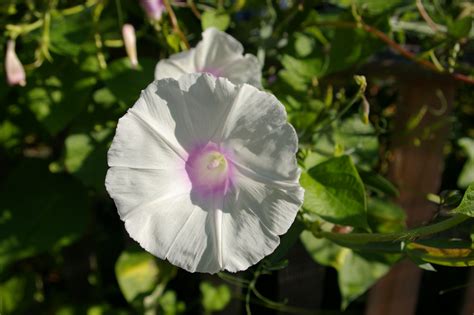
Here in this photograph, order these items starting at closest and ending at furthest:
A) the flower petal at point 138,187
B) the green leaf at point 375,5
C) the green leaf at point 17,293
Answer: the flower petal at point 138,187 → the green leaf at point 375,5 → the green leaf at point 17,293

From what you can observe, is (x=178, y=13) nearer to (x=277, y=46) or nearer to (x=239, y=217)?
(x=277, y=46)

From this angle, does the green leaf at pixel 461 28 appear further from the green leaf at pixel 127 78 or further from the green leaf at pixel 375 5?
the green leaf at pixel 127 78

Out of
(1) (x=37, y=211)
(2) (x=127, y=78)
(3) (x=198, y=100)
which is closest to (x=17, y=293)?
(1) (x=37, y=211)

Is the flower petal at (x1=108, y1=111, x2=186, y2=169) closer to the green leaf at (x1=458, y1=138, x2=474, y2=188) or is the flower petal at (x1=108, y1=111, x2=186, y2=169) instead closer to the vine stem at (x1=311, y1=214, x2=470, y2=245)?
the vine stem at (x1=311, y1=214, x2=470, y2=245)

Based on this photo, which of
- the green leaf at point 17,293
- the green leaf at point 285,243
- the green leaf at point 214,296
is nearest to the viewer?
the green leaf at point 285,243

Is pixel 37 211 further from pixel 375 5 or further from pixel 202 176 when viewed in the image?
pixel 375 5

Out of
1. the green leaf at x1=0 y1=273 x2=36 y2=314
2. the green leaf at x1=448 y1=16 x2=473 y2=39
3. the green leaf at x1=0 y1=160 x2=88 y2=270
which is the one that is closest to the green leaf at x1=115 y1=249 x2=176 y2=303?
the green leaf at x1=0 y1=160 x2=88 y2=270

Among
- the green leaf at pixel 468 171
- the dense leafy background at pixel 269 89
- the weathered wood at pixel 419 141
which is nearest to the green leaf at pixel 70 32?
the dense leafy background at pixel 269 89

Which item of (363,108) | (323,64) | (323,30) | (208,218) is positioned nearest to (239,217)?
(208,218)
